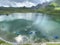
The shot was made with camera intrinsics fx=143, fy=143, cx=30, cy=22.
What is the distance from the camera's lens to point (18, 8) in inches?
92.5

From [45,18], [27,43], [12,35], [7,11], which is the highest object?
[7,11]

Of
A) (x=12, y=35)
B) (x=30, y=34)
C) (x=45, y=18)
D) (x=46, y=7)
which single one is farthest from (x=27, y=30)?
Result: (x=46, y=7)

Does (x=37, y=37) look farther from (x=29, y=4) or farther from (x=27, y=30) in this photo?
(x=29, y=4)

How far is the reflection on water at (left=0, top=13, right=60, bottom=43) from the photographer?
200 cm

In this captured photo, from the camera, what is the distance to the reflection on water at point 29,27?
2.00 metres

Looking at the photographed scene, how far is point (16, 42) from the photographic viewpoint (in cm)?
195

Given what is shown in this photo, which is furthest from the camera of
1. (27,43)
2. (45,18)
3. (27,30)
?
(45,18)

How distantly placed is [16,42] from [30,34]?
0.24 metres

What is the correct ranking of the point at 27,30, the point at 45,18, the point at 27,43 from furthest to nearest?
the point at 45,18
the point at 27,30
the point at 27,43

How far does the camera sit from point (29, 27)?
213 centimetres

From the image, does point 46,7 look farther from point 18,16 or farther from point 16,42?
point 16,42

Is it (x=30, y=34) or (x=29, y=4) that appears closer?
(x=30, y=34)

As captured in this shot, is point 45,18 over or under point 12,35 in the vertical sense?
over

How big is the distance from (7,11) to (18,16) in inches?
8.1
